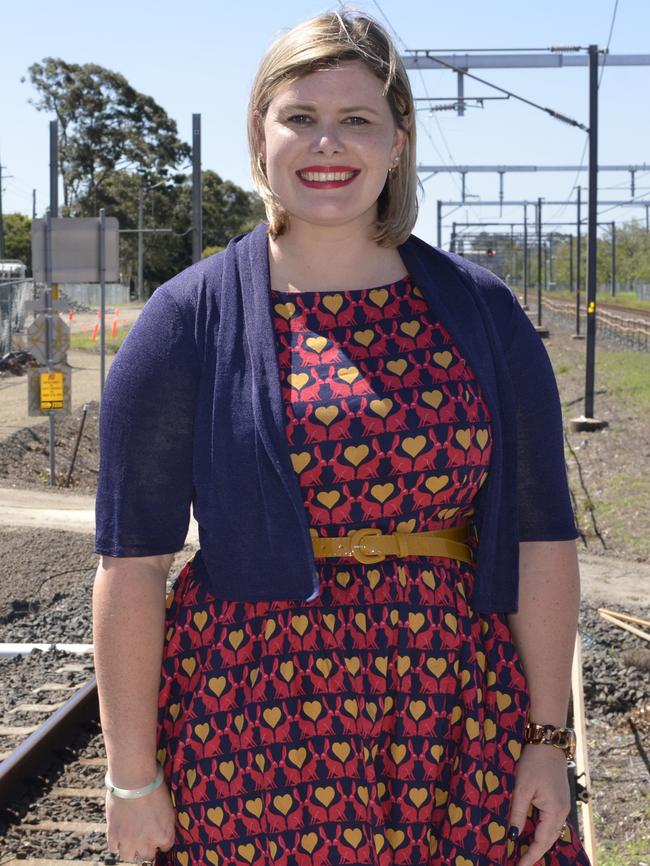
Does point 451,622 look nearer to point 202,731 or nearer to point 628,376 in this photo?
point 202,731

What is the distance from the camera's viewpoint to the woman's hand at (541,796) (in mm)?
2086

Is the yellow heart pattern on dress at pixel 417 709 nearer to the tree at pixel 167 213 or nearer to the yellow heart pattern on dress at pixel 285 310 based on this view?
the yellow heart pattern on dress at pixel 285 310

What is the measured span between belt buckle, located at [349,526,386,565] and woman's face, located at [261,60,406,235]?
0.54 metres

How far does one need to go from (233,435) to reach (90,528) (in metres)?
9.33

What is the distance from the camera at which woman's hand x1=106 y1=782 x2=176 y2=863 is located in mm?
2037

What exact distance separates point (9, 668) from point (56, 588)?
7.65 feet

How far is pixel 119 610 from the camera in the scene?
6.72ft

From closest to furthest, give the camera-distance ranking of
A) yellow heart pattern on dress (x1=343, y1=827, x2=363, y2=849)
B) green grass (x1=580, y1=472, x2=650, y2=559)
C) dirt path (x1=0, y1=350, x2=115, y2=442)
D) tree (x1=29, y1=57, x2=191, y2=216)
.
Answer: yellow heart pattern on dress (x1=343, y1=827, x2=363, y2=849)
green grass (x1=580, y1=472, x2=650, y2=559)
dirt path (x1=0, y1=350, x2=115, y2=442)
tree (x1=29, y1=57, x2=191, y2=216)

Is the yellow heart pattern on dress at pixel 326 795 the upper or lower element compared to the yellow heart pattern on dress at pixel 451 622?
lower

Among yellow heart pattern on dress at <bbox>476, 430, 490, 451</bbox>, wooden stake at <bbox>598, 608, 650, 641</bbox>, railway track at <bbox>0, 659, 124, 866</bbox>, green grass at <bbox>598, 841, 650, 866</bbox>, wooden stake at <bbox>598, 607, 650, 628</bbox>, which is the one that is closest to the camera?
yellow heart pattern on dress at <bbox>476, 430, 490, 451</bbox>

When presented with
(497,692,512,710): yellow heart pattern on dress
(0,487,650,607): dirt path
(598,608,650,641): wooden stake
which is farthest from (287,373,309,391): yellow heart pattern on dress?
(0,487,650,607): dirt path

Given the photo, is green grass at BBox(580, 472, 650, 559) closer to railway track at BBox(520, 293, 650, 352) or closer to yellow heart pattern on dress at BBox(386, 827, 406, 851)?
yellow heart pattern on dress at BBox(386, 827, 406, 851)

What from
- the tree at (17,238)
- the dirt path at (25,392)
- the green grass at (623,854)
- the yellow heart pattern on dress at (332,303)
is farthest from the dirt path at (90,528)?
the tree at (17,238)

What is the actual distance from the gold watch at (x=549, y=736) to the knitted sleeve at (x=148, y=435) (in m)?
0.68
